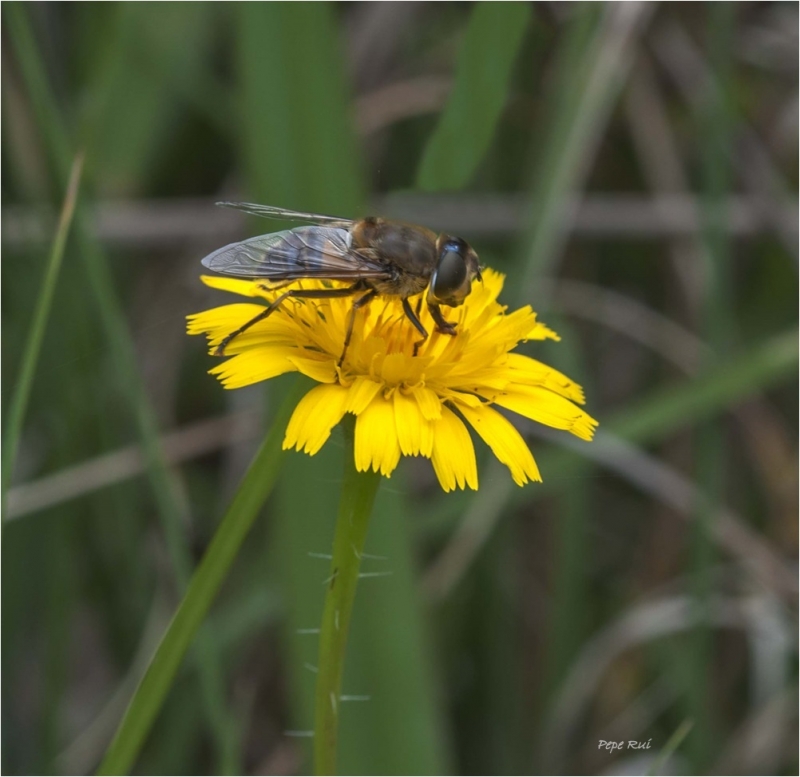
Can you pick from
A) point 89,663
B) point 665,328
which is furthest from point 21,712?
point 665,328

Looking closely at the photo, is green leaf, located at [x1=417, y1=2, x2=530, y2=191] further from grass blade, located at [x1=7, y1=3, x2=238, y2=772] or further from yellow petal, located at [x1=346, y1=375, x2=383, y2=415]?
grass blade, located at [x1=7, y1=3, x2=238, y2=772]

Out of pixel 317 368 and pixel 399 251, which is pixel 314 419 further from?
pixel 399 251

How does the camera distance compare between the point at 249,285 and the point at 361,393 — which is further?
the point at 249,285

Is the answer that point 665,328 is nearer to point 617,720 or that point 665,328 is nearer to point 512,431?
point 617,720

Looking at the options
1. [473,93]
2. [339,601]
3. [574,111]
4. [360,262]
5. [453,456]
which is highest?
[574,111]
